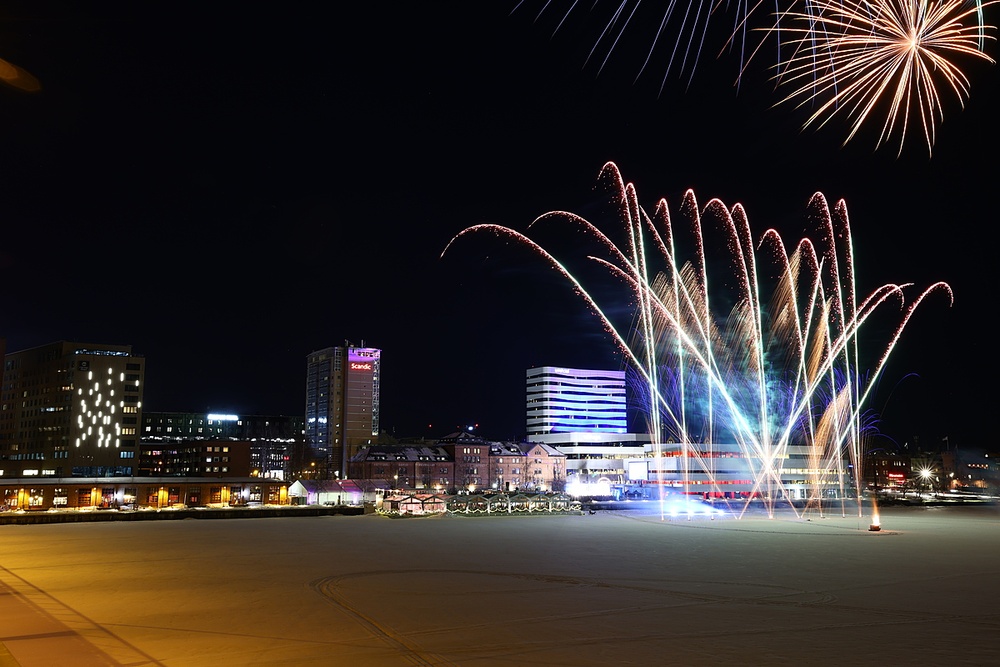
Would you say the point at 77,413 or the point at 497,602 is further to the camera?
the point at 77,413

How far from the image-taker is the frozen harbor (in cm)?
1680

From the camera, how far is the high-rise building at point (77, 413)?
146250mm

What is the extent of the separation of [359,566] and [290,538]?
17.6 metres

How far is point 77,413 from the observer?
147m

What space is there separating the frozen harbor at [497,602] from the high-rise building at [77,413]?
112599mm

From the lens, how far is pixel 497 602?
23.2m

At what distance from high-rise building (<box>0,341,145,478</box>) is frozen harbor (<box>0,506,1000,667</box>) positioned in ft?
369

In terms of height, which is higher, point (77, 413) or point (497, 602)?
point (77, 413)

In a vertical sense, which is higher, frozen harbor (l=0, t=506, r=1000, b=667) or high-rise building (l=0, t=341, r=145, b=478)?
high-rise building (l=0, t=341, r=145, b=478)

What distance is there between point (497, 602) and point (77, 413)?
482 ft

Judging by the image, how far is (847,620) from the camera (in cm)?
2062

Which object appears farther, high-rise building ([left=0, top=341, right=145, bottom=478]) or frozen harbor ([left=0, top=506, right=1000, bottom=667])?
high-rise building ([left=0, top=341, right=145, bottom=478])

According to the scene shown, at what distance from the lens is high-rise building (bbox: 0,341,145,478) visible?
146 meters

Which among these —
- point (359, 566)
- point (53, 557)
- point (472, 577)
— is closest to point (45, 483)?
point (53, 557)
